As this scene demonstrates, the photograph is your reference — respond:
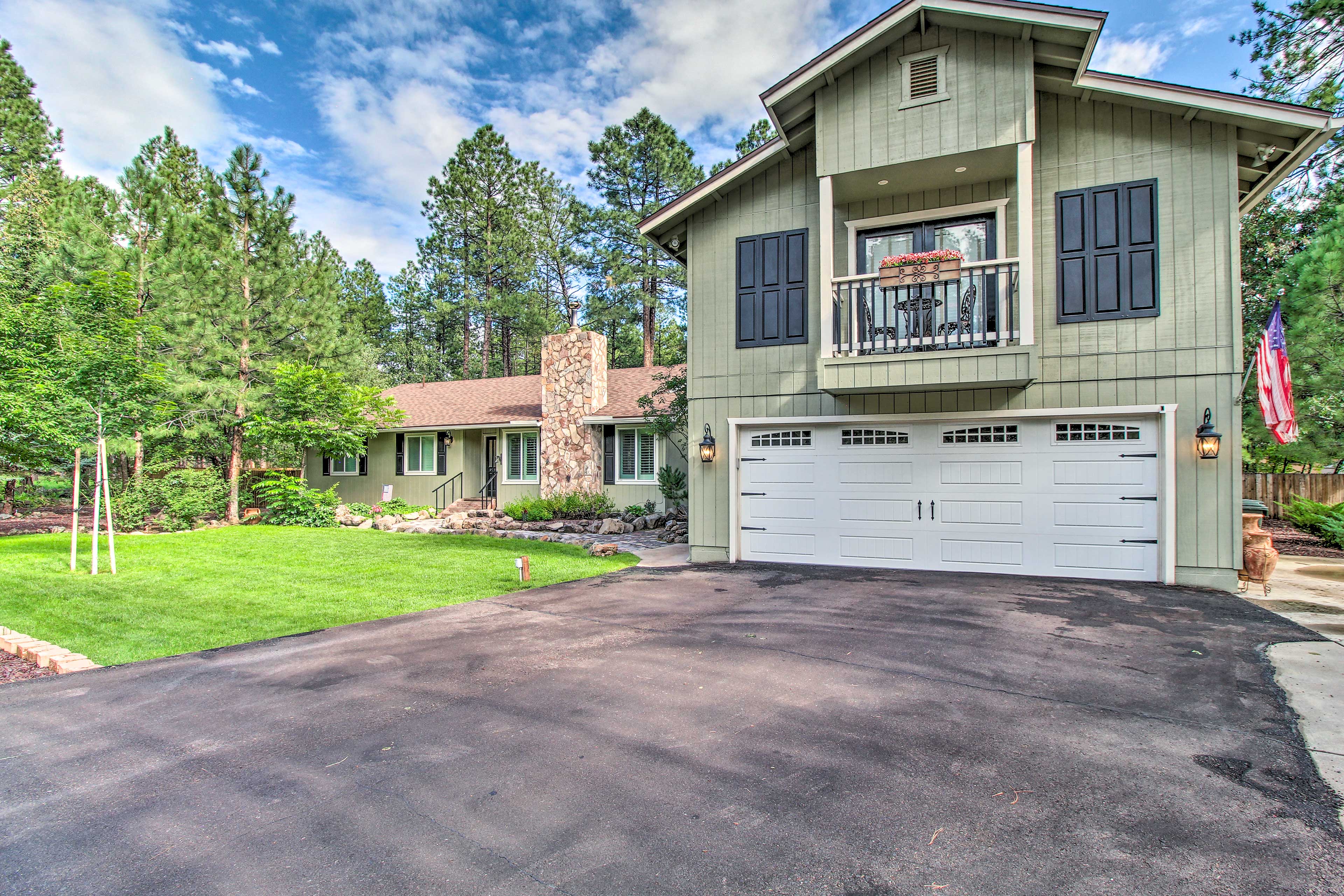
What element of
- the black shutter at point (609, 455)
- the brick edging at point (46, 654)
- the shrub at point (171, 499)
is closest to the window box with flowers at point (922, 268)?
the brick edging at point (46, 654)

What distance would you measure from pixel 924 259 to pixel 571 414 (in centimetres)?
1013

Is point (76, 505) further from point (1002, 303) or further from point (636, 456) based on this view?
point (1002, 303)

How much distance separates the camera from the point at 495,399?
743 inches

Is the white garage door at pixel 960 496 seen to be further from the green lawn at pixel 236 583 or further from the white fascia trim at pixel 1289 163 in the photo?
the white fascia trim at pixel 1289 163

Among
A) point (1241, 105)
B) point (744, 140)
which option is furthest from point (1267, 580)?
point (744, 140)

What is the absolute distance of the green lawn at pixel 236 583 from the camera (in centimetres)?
580

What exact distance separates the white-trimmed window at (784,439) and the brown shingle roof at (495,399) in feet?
20.2

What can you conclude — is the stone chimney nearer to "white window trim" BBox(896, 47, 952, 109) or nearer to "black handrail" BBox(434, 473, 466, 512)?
"black handrail" BBox(434, 473, 466, 512)

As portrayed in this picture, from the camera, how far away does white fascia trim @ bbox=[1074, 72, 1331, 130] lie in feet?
22.1

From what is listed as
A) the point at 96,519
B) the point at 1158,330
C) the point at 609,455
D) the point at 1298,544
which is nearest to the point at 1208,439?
the point at 1158,330

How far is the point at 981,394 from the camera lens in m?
8.04

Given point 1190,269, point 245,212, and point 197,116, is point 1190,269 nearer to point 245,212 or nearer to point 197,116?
point 245,212

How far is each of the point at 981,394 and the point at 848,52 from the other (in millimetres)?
4778

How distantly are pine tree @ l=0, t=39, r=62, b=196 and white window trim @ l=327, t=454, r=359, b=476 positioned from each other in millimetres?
14723
